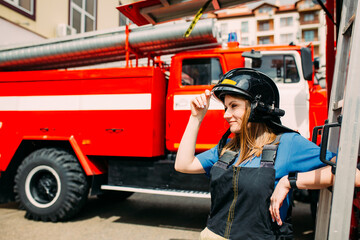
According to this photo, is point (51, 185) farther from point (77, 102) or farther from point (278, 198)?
point (278, 198)

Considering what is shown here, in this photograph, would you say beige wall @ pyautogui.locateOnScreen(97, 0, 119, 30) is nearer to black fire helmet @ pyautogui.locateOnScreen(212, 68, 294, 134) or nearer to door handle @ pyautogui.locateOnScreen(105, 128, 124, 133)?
door handle @ pyautogui.locateOnScreen(105, 128, 124, 133)

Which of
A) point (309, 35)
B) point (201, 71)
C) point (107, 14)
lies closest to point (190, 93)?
point (201, 71)

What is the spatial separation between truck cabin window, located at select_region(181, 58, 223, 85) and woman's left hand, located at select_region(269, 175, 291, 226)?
123 inches

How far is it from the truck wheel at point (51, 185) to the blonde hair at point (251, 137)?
3563 millimetres

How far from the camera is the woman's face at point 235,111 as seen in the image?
163cm

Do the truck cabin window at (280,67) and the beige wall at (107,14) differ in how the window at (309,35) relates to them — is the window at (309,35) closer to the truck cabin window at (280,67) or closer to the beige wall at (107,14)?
the beige wall at (107,14)

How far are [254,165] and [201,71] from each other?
3.16 metres

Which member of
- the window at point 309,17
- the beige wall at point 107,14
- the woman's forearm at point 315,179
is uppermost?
the window at point 309,17

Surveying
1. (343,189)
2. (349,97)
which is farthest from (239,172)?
(349,97)

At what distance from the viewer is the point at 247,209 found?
1.43 metres

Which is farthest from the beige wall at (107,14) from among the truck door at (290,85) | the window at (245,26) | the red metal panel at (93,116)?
the window at (245,26)

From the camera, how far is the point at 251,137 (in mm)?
1639

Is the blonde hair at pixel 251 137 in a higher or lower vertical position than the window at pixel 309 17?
lower

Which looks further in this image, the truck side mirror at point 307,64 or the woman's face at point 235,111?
the truck side mirror at point 307,64
